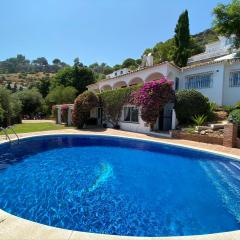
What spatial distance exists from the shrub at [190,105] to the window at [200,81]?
3915 millimetres

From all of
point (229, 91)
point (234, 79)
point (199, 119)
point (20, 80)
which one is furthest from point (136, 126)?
point (20, 80)

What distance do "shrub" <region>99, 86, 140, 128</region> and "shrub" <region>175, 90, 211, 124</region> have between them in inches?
227

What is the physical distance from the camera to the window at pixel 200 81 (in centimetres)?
2247

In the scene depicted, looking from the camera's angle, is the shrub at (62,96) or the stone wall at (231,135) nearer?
the stone wall at (231,135)

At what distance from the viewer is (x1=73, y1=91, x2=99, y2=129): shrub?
25022mm

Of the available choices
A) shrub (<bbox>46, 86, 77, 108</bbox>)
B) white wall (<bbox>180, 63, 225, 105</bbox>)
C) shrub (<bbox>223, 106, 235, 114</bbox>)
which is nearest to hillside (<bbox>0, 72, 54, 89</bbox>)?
shrub (<bbox>46, 86, 77, 108</bbox>)

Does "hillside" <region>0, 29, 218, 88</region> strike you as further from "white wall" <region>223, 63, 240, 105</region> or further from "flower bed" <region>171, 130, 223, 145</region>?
"flower bed" <region>171, 130, 223, 145</region>

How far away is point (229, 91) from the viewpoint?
832 inches

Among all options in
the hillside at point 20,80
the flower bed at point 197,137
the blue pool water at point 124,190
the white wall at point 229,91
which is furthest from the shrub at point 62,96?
the hillside at point 20,80

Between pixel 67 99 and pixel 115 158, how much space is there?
102 ft

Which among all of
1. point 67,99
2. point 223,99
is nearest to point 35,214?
point 223,99

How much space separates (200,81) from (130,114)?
27.6 feet

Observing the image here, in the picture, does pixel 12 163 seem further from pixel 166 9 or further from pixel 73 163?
pixel 166 9

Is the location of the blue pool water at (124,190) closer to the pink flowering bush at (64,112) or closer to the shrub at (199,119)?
the shrub at (199,119)
